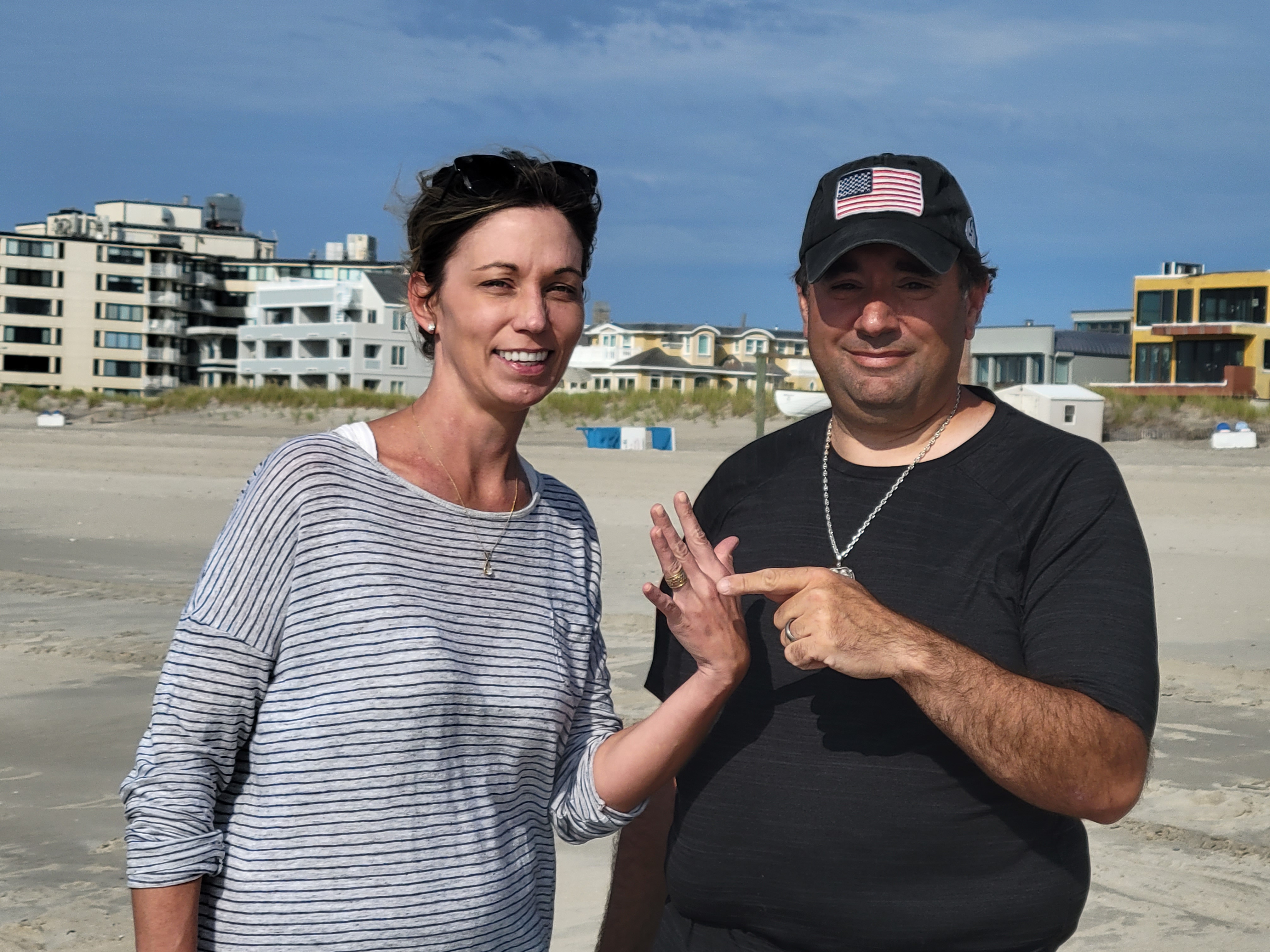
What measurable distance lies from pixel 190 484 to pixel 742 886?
22798mm

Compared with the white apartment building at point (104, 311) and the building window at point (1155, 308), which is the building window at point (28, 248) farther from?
the building window at point (1155, 308)

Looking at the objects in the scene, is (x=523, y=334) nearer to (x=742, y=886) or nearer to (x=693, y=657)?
(x=693, y=657)

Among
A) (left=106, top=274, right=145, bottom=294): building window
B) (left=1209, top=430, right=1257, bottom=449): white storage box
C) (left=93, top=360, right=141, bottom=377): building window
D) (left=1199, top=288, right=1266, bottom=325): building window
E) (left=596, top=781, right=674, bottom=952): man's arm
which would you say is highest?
(left=106, top=274, right=145, bottom=294): building window

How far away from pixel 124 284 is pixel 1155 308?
6689 centimetres

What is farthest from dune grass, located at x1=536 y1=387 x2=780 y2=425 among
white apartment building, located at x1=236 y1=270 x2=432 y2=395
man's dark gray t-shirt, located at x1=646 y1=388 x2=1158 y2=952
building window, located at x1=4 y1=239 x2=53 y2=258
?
building window, located at x1=4 y1=239 x2=53 y2=258

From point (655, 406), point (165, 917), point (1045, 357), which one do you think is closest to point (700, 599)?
point (165, 917)

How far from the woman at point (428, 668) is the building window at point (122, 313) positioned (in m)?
94.4

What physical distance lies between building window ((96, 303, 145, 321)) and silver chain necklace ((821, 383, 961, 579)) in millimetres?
94451

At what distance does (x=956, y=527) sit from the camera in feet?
8.00

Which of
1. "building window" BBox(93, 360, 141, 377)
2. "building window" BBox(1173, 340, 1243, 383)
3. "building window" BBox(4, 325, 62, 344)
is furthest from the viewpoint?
"building window" BBox(93, 360, 141, 377)

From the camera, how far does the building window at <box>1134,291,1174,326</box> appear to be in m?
59.7

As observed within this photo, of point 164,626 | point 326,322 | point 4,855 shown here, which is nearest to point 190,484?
point 164,626

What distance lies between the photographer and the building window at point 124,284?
89.8 meters

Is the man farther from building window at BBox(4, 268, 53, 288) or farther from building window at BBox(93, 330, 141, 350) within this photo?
building window at BBox(4, 268, 53, 288)
